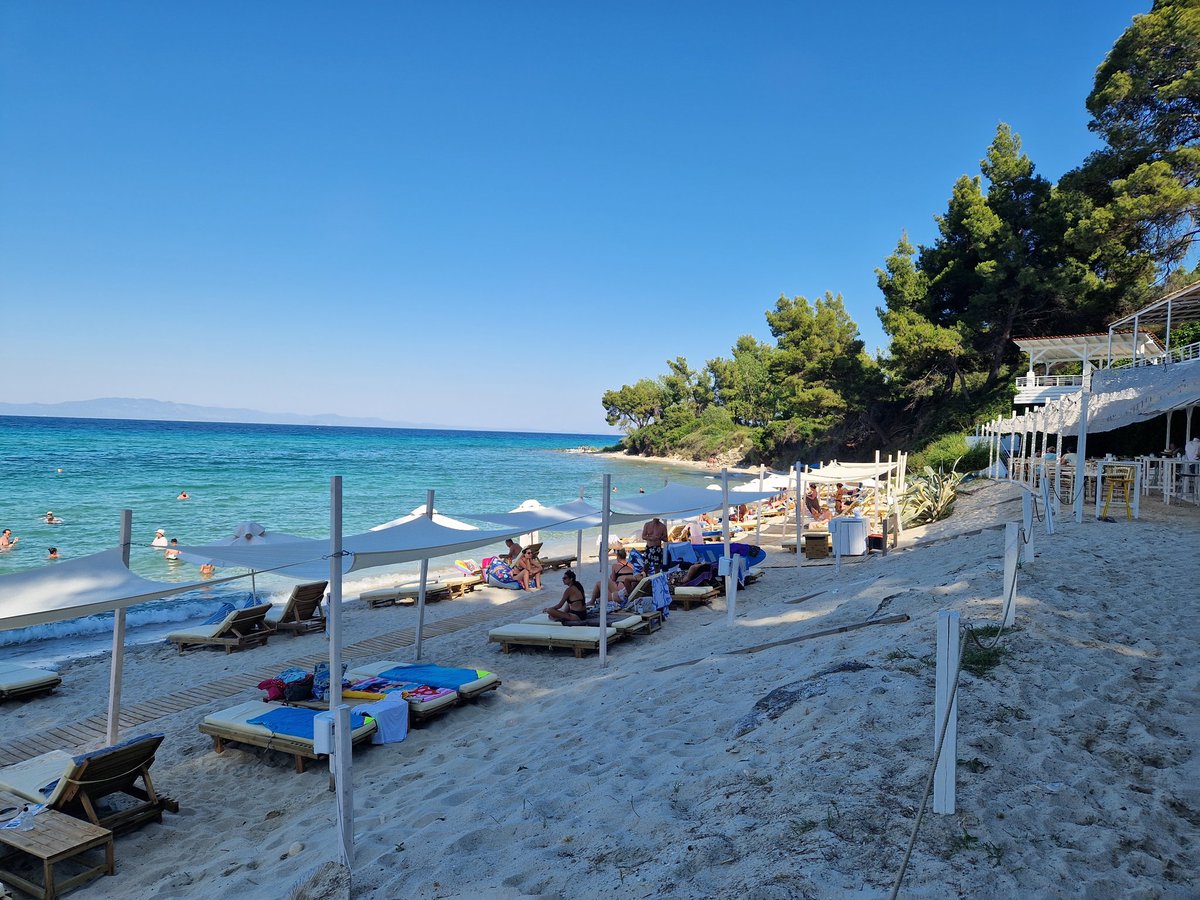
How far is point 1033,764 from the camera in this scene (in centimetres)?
335

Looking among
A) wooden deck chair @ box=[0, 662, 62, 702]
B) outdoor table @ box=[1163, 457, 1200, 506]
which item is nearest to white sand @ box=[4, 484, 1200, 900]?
wooden deck chair @ box=[0, 662, 62, 702]

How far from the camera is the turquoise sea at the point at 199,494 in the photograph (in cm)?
1457

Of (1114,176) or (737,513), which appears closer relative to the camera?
(737,513)

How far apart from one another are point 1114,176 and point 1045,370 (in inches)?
261

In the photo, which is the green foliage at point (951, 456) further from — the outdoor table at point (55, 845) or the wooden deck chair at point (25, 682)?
the outdoor table at point (55, 845)

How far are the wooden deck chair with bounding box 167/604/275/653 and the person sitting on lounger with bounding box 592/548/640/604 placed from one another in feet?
16.2

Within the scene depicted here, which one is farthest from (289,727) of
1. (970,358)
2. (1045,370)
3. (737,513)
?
(970,358)

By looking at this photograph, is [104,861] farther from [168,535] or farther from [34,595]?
[168,535]

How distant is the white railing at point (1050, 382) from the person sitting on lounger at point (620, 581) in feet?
56.6

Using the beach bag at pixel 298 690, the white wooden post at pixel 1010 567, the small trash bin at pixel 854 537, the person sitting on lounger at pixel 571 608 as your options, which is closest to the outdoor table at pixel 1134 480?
the small trash bin at pixel 854 537

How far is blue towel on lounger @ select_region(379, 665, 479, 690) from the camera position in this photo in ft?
22.1

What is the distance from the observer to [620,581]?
10.6 meters

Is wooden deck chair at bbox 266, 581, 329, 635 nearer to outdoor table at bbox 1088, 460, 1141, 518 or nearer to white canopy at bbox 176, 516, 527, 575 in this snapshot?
white canopy at bbox 176, 516, 527, 575

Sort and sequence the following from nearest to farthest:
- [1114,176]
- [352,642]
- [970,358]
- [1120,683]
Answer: [1120,683] → [352,642] → [1114,176] → [970,358]
